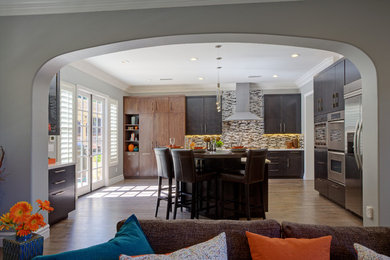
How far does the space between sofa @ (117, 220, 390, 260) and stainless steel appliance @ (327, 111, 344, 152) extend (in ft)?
10.8

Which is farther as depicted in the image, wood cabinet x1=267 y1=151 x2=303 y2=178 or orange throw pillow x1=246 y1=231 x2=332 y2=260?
wood cabinet x1=267 y1=151 x2=303 y2=178

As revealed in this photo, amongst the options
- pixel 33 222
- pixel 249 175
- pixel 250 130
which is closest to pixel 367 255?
pixel 33 222

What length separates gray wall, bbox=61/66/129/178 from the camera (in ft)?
15.8

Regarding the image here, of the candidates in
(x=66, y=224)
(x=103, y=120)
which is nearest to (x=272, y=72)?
(x=103, y=120)

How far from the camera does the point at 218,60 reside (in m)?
5.28

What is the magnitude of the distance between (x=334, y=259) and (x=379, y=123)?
1.85 metres

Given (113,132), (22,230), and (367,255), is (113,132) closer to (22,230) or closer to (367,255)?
(22,230)

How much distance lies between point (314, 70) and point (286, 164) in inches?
106

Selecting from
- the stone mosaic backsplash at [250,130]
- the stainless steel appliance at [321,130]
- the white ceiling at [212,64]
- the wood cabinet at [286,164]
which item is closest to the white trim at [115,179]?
the white ceiling at [212,64]

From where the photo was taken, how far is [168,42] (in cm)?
296

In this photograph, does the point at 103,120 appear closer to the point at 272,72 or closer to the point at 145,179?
the point at 145,179

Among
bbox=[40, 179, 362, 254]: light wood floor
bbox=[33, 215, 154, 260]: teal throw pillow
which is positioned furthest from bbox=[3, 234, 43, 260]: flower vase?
A: bbox=[40, 179, 362, 254]: light wood floor

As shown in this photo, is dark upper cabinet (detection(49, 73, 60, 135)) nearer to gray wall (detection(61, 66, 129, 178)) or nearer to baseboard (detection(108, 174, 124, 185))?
gray wall (detection(61, 66, 129, 178))

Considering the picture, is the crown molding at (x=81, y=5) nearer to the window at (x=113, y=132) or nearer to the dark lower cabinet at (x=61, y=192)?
the dark lower cabinet at (x=61, y=192)
